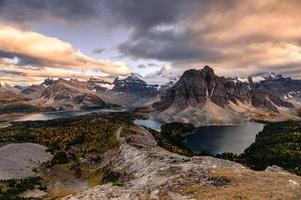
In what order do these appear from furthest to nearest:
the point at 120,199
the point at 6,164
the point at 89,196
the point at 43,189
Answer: the point at 6,164 → the point at 43,189 → the point at 89,196 → the point at 120,199

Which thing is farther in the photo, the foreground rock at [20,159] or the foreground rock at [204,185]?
the foreground rock at [20,159]

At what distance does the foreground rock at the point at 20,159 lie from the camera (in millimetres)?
152875

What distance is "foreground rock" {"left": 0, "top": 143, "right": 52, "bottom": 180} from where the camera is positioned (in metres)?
153

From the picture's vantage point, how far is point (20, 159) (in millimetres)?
171375

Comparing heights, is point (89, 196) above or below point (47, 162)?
above

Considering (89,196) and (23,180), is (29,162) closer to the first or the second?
(23,180)

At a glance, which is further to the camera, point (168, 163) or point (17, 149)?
point (17, 149)

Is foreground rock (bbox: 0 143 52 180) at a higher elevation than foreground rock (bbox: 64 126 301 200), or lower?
lower

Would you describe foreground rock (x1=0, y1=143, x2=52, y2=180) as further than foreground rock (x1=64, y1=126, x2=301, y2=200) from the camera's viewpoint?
Yes

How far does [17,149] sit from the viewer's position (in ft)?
608

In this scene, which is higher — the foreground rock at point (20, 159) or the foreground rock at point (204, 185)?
the foreground rock at point (204, 185)

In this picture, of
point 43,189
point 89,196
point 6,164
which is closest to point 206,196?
point 89,196

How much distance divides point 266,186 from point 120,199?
2853 cm

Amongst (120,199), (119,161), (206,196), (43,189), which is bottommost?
(43,189)
